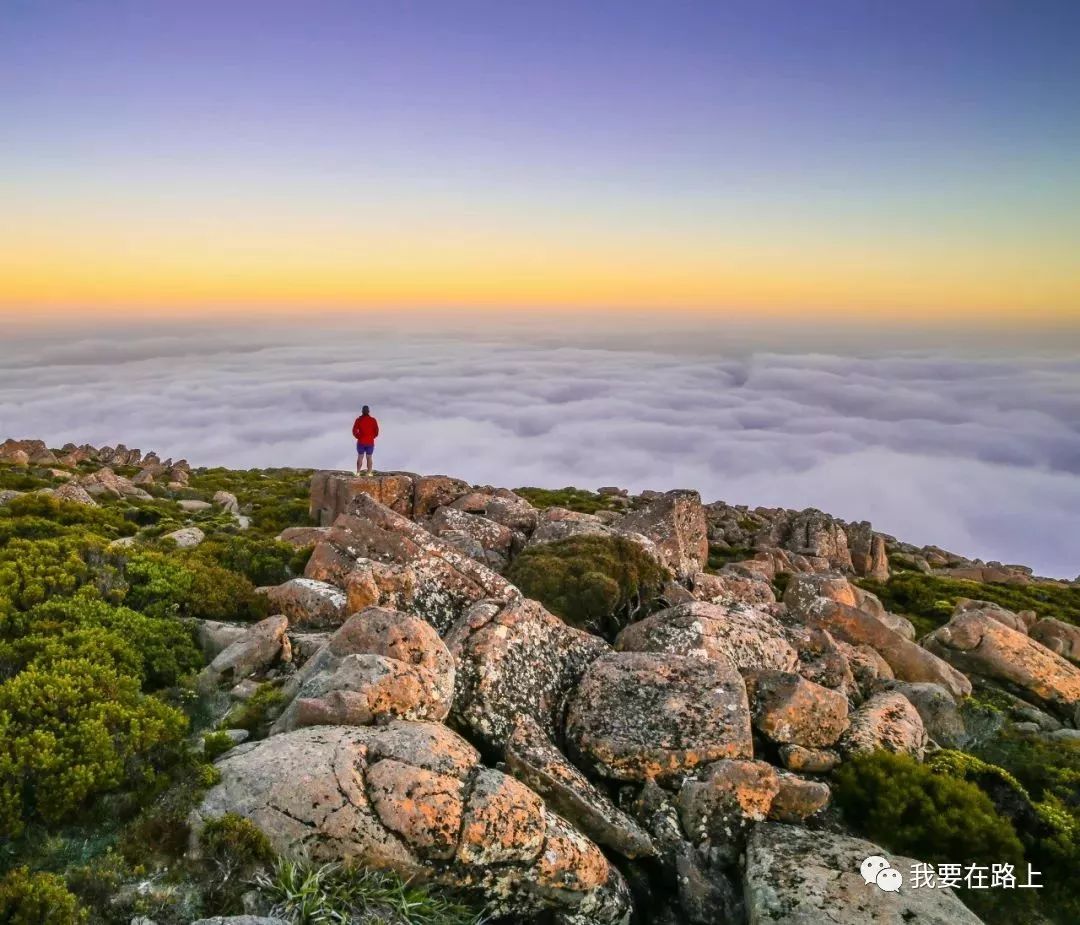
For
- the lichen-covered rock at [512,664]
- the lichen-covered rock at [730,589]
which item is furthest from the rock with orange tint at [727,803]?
the lichen-covered rock at [730,589]

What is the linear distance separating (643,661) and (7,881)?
10437mm

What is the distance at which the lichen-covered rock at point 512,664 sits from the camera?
43.0 feet

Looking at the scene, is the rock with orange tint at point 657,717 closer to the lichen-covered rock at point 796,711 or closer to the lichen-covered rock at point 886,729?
the lichen-covered rock at point 796,711

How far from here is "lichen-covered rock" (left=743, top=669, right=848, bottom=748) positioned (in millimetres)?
13938

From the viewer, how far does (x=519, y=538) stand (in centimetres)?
2702

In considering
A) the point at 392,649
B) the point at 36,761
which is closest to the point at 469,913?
the point at 392,649

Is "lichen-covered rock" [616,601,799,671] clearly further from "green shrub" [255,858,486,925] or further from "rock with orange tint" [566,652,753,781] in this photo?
"green shrub" [255,858,486,925]

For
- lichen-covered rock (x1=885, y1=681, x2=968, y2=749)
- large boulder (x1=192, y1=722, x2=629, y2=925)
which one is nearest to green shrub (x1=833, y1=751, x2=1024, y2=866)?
lichen-covered rock (x1=885, y1=681, x2=968, y2=749)

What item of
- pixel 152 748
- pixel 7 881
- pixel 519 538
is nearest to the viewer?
pixel 7 881

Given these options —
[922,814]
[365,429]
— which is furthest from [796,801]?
[365,429]

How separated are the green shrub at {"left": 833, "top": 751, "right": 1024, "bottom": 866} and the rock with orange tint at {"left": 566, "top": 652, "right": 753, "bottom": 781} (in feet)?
7.07

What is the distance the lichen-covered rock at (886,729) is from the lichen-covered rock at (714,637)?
2098mm

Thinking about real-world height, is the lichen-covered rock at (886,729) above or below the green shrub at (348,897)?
below

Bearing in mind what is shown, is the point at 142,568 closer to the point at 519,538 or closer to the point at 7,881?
the point at 7,881
